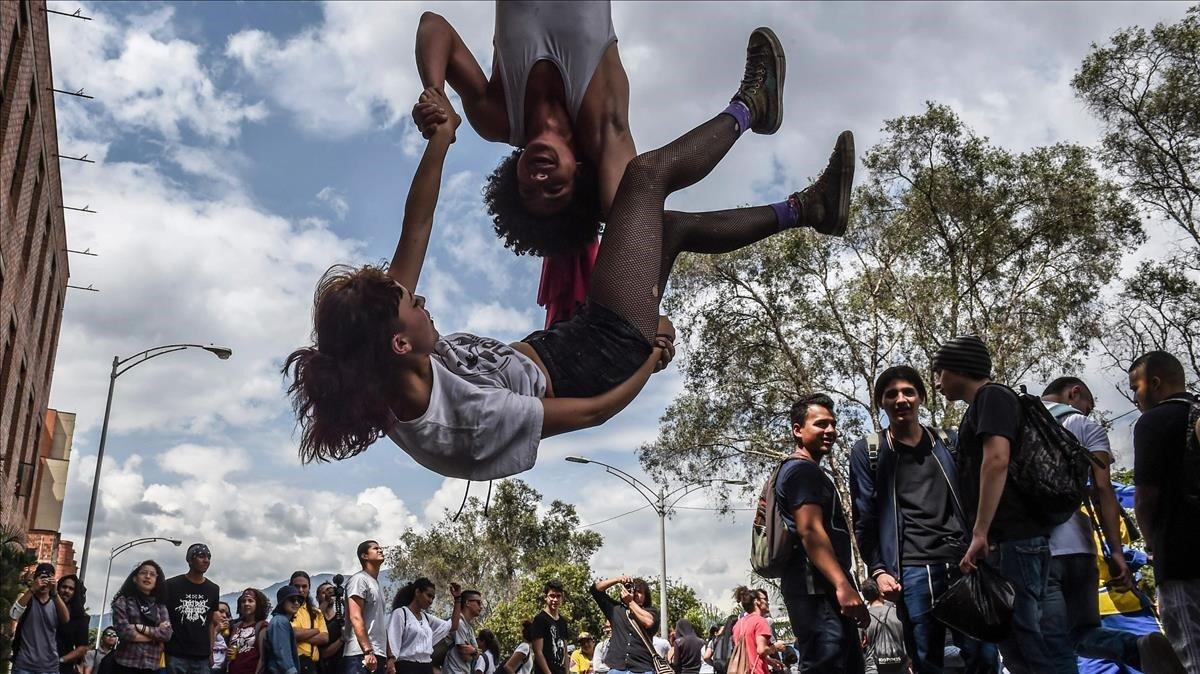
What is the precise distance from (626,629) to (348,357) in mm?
7409

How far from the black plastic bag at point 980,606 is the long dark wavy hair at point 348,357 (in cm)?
245

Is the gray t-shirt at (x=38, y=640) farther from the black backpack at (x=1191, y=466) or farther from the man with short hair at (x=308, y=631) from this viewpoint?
the black backpack at (x=1191, y=466)

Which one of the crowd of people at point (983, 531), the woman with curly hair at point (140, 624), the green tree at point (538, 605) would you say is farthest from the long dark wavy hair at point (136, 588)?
the green tree at point (538, 605)

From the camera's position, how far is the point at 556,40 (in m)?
3.67

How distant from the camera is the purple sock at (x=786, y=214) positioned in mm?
3887

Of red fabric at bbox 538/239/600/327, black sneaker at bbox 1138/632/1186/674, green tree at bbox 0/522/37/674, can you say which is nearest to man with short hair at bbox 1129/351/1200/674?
black sneaker at bbox 1138/632/1186/674

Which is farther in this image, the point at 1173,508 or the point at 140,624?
the point at 140,624

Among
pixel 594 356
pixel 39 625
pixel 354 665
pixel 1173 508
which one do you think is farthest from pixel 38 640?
pixel 1173 508

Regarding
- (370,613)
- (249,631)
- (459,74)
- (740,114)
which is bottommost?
(249,631)

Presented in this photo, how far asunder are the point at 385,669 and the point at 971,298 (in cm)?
1460

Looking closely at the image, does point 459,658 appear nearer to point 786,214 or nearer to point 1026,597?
point 1026,597

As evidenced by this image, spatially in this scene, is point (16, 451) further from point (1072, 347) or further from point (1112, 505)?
point (1112, 505)

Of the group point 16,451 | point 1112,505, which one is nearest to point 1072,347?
point 1112,505

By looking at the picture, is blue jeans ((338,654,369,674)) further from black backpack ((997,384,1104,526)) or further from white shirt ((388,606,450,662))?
black backpack ((997,384,1104,526))
